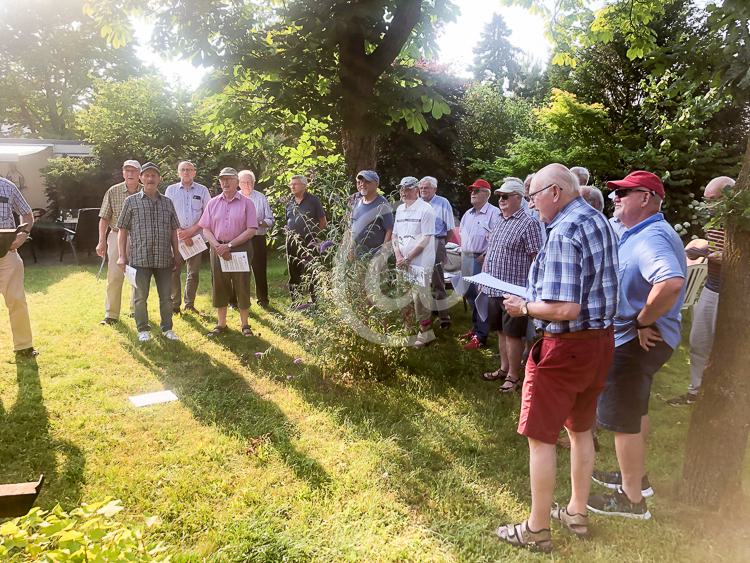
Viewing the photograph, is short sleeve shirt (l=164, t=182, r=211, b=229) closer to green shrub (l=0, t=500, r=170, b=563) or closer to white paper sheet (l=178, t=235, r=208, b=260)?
white paper sheet (l=178, t=235, r=208, b=260)

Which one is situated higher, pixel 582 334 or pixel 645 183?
pixel 645 183

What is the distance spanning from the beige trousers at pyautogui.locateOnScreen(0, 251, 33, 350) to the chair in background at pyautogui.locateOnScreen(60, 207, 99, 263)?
22.7 ft

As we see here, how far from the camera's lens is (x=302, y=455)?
3.64 metres

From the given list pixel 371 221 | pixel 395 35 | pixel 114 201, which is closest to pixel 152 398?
pixel 371 221

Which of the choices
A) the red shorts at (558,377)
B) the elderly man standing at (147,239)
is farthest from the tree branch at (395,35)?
the red shorts at (558,377)

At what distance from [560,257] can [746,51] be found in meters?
1.63

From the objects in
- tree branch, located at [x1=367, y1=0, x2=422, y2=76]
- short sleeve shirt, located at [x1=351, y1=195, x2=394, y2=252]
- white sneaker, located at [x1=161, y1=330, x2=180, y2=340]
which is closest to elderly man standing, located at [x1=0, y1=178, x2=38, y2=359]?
white sneaker, located at [x1=161, y1=330, x2=180, y2=340]

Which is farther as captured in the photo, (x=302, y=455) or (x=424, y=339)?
(x=424, y=339)

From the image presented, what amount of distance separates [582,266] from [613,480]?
6.13ft

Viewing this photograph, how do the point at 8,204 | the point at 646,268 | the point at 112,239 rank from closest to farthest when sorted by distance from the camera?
the point at 646,268, the point at 8,204, the point at 112,239

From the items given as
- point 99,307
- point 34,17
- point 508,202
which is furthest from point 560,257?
point 34,17

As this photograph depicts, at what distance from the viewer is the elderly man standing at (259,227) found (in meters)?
7.61

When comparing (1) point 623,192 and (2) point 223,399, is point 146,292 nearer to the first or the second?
(2) point 223,399

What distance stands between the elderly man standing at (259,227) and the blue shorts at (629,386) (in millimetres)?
5765
